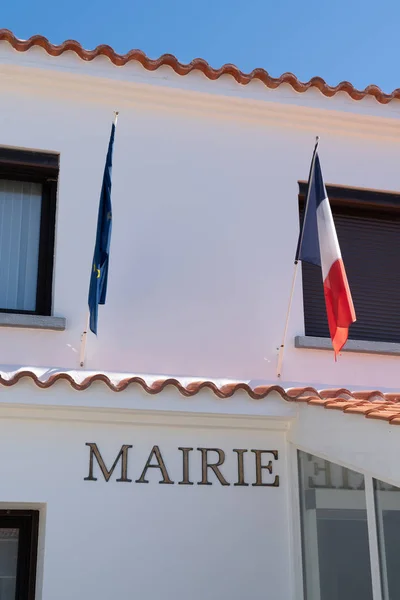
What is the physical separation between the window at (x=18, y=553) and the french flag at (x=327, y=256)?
3.17 metres

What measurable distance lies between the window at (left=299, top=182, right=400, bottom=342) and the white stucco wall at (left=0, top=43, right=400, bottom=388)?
26cm

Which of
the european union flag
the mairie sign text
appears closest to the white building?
the mairie sign text

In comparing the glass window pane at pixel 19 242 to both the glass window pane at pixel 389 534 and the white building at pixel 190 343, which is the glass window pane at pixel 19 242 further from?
the glass window pane at pixel 389 534

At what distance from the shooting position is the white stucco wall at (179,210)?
809 cm

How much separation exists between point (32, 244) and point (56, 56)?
1.93 meters

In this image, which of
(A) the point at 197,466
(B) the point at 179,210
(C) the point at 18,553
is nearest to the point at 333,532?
(A) the point at 197,466

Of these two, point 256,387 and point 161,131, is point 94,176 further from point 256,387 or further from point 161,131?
point 256,387

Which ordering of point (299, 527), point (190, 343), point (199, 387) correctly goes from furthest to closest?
point (190, 343) → point (299, 527) → point (199, 387)

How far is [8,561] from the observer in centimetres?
727

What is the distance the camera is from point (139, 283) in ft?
27.0

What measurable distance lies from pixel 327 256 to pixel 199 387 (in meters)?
1.64

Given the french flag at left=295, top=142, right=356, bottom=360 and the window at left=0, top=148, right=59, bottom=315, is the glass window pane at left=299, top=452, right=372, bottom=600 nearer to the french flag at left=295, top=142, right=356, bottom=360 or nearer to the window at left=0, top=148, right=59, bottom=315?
the french flag at left=295, top=142, right=356, bottom=360

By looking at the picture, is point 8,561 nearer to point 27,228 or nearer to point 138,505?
point 138,505

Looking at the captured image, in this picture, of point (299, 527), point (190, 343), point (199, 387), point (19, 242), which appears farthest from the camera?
point (19, 242)
